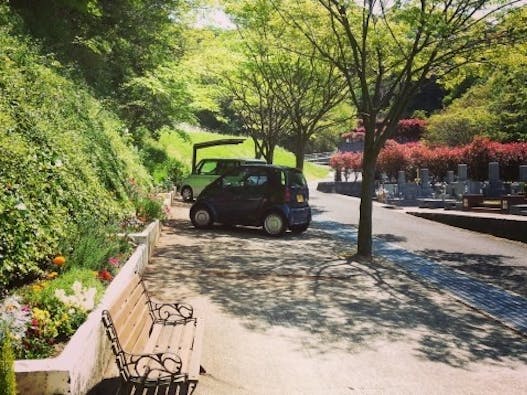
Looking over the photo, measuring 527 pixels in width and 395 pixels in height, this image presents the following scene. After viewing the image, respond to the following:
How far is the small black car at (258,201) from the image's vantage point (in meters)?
14.6

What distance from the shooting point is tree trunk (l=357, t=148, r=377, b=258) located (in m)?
11.9

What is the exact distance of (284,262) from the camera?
11.2m

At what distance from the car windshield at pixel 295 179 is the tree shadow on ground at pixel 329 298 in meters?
2.08

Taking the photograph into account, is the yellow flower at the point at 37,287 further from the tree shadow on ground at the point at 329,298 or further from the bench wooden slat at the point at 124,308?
the tree shadow on ground at the point at 329,298

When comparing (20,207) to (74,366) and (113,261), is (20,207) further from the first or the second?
(74,366)

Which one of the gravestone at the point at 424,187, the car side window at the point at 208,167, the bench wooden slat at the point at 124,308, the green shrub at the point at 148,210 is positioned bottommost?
the bench wooden slat at the point at 124,308

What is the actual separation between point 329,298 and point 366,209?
12.7ft

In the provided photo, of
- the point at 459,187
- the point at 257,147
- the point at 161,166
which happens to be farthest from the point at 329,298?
the point at 257,147

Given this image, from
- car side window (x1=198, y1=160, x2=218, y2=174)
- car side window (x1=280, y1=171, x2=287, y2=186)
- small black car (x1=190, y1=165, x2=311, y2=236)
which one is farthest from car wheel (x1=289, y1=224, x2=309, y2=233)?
car side window (x1=198, y1=160, x2=218, y2=174)

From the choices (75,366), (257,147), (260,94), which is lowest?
(75,366)

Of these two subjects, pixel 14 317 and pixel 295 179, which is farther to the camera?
pixel 295 179

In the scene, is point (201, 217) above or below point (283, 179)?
below

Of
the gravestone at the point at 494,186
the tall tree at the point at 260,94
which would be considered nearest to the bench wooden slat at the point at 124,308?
the tall tree at the point at 260,94

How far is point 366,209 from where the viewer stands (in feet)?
39.4
